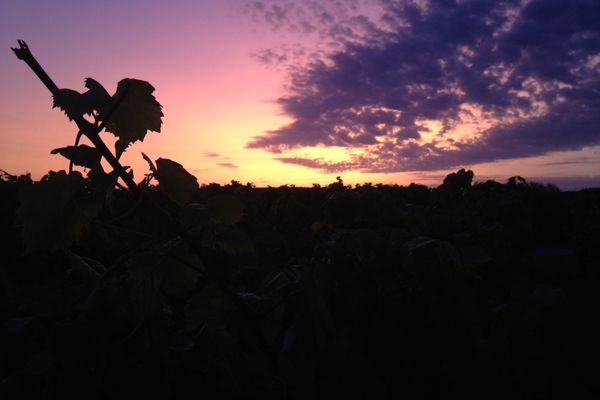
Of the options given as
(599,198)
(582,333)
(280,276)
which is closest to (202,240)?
(280,276)

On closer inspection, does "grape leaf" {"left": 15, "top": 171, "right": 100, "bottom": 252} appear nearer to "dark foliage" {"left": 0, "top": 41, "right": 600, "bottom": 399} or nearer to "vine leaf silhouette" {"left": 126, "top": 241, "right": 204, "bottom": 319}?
"dark foliage" {"left": 0, "top": 41, "right": 600, "bottom": 399}

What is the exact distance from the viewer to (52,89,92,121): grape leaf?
3.24 ft

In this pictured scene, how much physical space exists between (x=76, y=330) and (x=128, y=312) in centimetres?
15

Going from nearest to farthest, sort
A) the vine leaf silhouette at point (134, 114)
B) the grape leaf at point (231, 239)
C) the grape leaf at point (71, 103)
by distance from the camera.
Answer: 1. the grape leaf at point (71, 103)
2. the vine leaf silhouette at point (134, 114)
3. the grape leaf at point (231, 239)

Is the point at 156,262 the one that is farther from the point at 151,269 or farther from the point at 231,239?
the point at 231,239

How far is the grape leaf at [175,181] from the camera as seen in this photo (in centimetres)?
122

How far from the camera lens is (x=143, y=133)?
1.16 m

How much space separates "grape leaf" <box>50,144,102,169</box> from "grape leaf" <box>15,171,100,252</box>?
4cm

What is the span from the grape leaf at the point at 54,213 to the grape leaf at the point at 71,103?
13cm

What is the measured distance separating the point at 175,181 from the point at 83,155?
0.28 metres

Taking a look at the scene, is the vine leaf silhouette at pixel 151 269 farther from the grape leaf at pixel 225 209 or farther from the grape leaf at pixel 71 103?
the grape leaf at pixel 71 103

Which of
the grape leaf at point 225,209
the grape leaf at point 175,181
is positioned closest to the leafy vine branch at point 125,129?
the grape leaf at point 175,181

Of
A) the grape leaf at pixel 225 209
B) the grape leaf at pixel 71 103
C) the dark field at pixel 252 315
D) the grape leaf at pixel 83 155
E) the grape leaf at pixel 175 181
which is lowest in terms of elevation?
the dark field at pixel 252 315

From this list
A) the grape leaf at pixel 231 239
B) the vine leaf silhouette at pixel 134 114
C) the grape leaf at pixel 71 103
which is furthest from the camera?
the grape leaf at pixel 231 239
